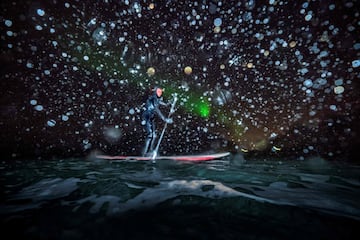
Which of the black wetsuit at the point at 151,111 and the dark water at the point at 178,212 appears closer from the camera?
the dark water at the point at 178,212

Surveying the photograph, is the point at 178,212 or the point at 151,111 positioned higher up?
the point at 151,111

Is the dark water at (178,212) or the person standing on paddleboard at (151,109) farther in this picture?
the person standing on paddleboard at (151,109)

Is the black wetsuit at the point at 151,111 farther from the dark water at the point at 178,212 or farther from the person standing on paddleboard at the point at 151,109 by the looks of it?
the dark water at the point at 178,212

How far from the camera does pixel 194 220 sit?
1.70m

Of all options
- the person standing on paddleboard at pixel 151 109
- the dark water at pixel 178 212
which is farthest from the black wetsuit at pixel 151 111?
the dark water at pixel 178 212

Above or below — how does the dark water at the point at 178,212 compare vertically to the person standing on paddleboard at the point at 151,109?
below

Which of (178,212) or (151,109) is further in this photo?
(151,109)

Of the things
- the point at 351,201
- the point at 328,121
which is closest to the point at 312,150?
the point at 328,121

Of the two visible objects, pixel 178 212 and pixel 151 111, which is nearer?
pixel 178 212

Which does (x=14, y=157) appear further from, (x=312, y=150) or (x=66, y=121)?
(x=312, y=150)

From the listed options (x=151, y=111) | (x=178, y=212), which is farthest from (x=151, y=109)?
(x=178, y=212)

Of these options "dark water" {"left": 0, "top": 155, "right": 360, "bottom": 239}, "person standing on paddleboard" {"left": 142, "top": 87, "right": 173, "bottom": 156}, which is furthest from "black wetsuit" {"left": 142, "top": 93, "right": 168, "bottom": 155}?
"dark water" {"left": 0, "top": 155, "right": 360, "bottom": 239}

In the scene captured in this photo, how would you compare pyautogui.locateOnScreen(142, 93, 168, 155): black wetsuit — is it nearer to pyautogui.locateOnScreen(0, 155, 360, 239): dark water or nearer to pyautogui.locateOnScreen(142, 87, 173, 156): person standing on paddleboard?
pyautogui.locateOnScreen(142, 87, 173, 156): person standing on paddleboard

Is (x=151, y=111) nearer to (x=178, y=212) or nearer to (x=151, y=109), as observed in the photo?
(x=151, y=109)
